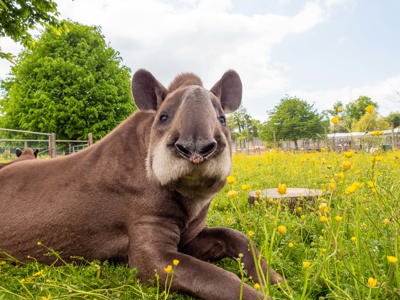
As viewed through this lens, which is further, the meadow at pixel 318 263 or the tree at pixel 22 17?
the tree at pixel 22 17

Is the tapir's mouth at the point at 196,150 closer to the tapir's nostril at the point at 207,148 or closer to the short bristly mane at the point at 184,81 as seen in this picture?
the tapir's nostril at the point at 207,148

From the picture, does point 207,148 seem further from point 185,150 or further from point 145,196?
point 145,196

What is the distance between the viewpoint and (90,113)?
24438 millimetres

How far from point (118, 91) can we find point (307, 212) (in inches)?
966

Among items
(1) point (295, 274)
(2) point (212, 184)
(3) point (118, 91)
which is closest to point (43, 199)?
(2) point (212, 184)

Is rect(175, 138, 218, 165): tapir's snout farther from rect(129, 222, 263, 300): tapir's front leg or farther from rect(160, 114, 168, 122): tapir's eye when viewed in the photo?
rect(129, 222, 263, 300): tapir's front leg

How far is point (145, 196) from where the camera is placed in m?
2.65

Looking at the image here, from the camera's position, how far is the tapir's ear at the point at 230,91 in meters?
3.17

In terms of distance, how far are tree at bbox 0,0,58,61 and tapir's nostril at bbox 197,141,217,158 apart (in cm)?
1413

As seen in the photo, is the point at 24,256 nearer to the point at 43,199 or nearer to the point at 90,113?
the point at 43,199

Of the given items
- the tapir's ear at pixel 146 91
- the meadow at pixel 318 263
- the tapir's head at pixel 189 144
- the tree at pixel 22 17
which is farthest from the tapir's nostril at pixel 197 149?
the tree at pixel 22 17

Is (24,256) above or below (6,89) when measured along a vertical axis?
below

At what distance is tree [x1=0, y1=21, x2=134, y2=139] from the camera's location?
78.3ft

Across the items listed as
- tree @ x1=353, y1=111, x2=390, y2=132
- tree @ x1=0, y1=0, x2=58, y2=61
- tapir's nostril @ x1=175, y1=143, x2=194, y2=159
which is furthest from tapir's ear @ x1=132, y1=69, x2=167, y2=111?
tree @ x1=0, y1=0, x2=58, y2=61
